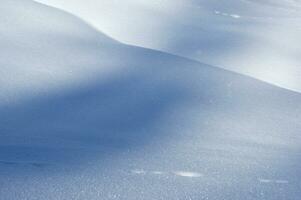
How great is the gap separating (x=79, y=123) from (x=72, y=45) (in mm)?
3279

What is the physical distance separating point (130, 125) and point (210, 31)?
6401mm

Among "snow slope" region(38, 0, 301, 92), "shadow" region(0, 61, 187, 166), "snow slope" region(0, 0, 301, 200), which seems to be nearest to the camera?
"snow slope" region(0, 0, 301, 200)

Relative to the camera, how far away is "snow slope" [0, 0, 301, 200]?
5.89 m

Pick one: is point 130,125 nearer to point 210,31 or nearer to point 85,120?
point 85,120

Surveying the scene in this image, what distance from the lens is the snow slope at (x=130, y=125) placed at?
5.89 m

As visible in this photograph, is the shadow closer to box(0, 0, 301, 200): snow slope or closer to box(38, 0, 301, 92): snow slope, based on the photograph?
box(0, 0, 301, 200): snow slope

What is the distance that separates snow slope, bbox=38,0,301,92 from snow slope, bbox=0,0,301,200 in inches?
31.5

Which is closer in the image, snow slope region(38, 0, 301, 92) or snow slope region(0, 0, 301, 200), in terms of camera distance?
snow slope region(0, 0, 301, 200)

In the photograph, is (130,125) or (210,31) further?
(210,31)

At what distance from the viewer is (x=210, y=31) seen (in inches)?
514

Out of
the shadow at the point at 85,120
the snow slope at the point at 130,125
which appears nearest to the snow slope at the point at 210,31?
the snow slope at the point at 130,125

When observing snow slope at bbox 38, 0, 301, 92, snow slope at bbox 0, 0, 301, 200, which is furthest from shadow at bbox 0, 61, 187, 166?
snow slope at bbox 38, 0, 301, 92

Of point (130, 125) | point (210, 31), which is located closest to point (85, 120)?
point (130, 125)

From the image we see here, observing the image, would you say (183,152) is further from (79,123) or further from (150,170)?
(79,123)
